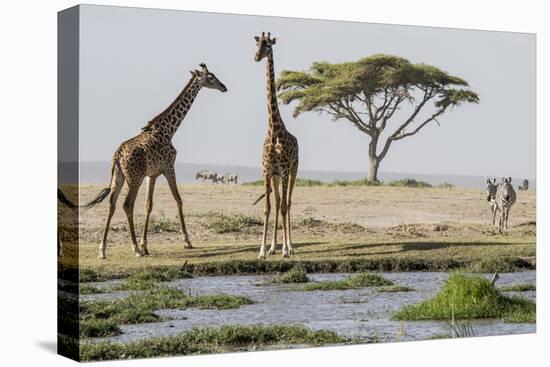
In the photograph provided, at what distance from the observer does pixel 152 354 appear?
13.2 meters

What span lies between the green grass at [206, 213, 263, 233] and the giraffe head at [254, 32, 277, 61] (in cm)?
177

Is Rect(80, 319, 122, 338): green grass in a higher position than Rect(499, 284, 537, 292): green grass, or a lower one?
lower

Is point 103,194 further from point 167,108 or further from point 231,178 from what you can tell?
point 231,178

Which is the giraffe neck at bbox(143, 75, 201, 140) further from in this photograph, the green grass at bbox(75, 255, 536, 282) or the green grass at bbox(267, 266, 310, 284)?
the green grass at bbox(267, 266, 310, 284)

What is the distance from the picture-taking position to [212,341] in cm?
1352

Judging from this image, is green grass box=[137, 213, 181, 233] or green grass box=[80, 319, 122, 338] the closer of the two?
green grass box=[80, 319, 122, 338]

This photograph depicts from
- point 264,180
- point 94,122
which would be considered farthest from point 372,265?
point 94,122

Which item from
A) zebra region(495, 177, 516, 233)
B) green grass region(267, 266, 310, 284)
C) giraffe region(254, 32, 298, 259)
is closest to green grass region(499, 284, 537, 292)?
zebra region(495, 177, 516, 233)

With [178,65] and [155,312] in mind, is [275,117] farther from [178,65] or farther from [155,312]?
[155,312]

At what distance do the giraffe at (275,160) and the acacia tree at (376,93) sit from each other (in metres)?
0.24

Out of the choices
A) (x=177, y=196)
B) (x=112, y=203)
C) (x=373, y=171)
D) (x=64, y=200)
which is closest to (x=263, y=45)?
(x=177, y=196)

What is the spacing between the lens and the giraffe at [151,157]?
1369 cm

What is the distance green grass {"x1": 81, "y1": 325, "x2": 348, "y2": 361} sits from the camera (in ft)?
42.4

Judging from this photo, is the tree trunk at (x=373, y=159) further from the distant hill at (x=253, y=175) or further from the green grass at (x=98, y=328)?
the green grass at (x=98, y=328)
